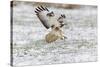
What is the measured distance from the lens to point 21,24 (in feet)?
7.49

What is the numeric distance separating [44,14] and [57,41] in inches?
14.4

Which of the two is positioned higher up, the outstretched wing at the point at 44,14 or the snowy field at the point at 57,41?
the outstretched wing at the point at 44,14

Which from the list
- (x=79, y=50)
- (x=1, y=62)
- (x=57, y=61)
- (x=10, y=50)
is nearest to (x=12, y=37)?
(x=10, y=50)

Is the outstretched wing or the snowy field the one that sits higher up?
the outstretched wing

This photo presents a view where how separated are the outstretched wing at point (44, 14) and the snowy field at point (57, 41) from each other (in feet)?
0.15

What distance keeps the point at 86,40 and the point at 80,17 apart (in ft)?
1.01

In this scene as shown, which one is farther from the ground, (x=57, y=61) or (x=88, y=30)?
(x=88, y=30)

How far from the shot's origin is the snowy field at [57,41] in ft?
7.45

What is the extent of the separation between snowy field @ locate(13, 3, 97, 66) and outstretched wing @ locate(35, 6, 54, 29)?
5 cm

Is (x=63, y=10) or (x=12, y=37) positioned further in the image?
(x=63, y=10)

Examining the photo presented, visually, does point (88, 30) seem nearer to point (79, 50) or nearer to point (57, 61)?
point (79, 50)

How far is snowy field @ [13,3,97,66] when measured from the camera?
7.45ft

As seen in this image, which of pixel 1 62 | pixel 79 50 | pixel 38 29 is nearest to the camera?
pixel 1 62

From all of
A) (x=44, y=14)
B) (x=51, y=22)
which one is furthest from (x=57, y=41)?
(x=44, y=14)
